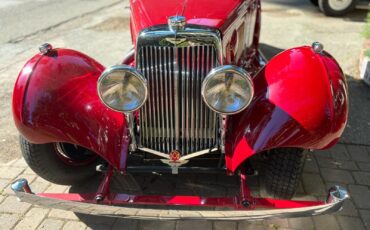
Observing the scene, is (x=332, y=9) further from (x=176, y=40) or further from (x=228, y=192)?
(x=176, y=40)

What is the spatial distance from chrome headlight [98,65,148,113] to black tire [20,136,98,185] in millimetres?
754

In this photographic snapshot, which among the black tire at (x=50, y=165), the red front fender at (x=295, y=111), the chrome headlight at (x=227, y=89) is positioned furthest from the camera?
the black tire at (x=50, y=165)

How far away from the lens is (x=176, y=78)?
2.18 metres

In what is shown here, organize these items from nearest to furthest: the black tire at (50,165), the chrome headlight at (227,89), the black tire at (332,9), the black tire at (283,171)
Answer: the chrome headlight at (227,89) < the black tire at (283,171) < the black tire at (50,165) < the black tire at (332,9)

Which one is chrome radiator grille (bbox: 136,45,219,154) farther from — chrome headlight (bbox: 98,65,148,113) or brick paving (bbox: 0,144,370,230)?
brick paving (bbox: 0,144,370,230)

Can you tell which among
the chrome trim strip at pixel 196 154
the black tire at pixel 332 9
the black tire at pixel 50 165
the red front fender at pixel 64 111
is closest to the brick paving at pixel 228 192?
the black tire at pixel 50 165

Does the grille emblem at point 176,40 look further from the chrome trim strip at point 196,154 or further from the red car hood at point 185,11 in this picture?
the chrome trim strip at point 196,154

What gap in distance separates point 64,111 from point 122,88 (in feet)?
1.62

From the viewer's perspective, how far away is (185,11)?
2482 mm

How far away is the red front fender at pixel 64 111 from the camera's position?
2.23m

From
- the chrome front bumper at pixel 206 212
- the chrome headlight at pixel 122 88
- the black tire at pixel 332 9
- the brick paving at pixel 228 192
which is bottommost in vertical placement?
the black tire at pixel 332 9

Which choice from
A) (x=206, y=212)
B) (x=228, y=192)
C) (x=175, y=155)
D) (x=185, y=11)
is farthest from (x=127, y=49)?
(x=206, y=212)

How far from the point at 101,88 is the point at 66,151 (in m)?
0.90

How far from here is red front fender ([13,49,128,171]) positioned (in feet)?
7.33
